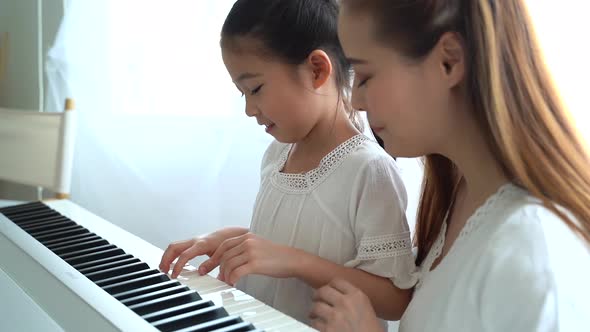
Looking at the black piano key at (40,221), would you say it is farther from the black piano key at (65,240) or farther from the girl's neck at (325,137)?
the girl's neck at (325,137)

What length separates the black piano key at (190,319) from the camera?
0.73 meters

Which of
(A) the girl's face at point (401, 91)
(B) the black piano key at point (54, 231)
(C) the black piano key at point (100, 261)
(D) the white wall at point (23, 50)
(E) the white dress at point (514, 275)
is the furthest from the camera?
(D) the white wall at point (23, 50)

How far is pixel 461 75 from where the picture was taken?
0.76m

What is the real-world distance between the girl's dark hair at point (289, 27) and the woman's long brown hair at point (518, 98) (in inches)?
12.0

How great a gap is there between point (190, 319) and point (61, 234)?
1.84 feet

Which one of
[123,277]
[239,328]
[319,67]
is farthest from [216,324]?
[319,67]

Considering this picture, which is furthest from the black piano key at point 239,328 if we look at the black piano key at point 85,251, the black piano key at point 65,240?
the black piano key at point 65,240

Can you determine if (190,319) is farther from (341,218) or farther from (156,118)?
(156,118)

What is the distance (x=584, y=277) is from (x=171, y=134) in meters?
1.67

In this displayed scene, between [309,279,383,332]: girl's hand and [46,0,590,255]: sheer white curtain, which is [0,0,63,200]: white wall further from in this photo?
[309,279,383,332]: girl's hand

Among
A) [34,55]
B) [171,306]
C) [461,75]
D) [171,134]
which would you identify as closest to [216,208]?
[171,134]

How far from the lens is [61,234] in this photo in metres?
1.21

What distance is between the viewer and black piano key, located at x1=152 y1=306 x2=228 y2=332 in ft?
2.40

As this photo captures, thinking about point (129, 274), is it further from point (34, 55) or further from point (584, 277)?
point (34, 55)
